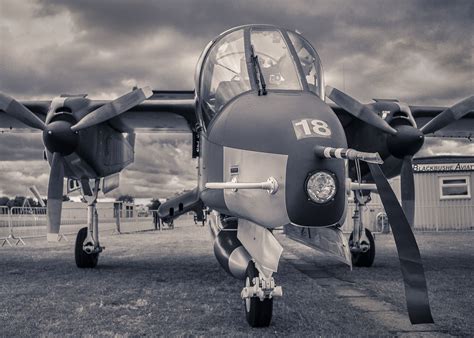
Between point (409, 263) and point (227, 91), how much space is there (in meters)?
3.45

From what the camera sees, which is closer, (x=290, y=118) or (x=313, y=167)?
(x=313, y=167)

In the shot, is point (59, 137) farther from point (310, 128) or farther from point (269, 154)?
point (310, 128)

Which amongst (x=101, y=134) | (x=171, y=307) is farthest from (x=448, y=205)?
(x=171, y=307)

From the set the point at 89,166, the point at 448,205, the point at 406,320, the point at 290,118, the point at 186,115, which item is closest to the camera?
the point at 290,118

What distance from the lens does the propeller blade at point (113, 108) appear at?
9234 mm

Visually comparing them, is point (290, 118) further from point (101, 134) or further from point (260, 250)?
point (101, 134)

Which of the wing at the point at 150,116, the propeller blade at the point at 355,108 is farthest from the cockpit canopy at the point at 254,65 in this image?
the wing at the point at 150,116

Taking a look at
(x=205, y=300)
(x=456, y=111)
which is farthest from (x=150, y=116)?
(x=456, y=111)

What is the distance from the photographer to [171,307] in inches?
229

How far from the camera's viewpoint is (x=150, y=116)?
11.8 m

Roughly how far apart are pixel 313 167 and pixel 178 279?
4.71m

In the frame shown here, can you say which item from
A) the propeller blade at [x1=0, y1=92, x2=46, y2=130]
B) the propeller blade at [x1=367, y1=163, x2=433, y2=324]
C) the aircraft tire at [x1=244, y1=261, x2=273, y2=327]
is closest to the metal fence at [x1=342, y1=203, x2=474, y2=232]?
the propeller blade at [x1=0, y1=92, x2=46, y2=130]

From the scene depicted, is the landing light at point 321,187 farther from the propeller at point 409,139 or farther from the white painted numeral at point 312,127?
the propeller at point 409,139

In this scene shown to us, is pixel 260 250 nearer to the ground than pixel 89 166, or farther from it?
nearer to the ground
